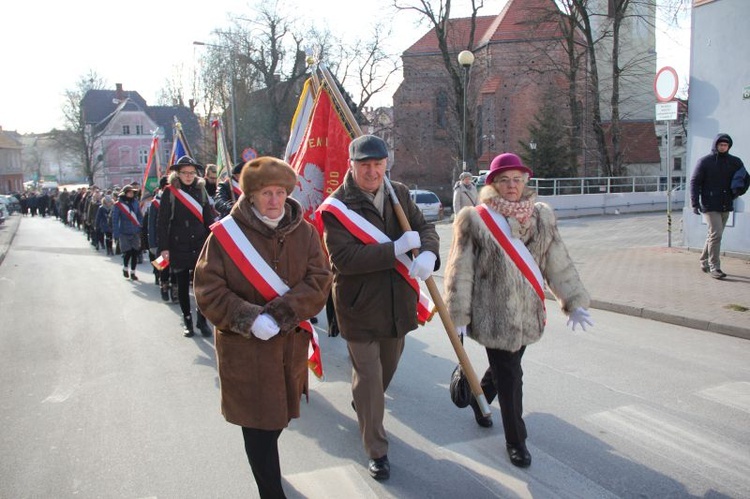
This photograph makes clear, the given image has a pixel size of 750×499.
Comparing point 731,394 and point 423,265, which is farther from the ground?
point 423,265

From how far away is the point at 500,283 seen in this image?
3.79 meters

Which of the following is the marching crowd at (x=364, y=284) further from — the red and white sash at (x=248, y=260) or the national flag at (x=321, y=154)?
the national flag at (x=321, y=154)

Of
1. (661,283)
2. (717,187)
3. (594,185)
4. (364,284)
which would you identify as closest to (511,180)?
(364,284)

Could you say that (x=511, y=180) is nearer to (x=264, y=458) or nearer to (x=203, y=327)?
(x=264, y=458)

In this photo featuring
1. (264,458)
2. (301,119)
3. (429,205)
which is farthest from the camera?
(429,205)

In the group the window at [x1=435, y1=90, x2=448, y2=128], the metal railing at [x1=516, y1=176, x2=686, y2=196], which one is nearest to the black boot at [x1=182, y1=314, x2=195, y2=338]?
the metal railing at [x1=516, y1=176, x2=686, y2=196]

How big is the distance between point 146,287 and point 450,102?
33.9 metres

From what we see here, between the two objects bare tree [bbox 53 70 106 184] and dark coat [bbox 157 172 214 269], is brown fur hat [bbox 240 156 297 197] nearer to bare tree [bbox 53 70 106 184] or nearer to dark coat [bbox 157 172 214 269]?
dark coat [bbox 157 172 214 269]

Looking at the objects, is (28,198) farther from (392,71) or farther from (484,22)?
(484,22)

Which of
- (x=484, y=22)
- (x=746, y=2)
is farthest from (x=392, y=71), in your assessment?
(x=746, y=2)

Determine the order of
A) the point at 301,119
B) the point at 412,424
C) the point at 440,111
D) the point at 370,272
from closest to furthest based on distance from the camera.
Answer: the point at 370,272, the point at 412,424, the point at 301,119, the point at 440,111

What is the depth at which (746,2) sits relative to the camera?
37.1 feet

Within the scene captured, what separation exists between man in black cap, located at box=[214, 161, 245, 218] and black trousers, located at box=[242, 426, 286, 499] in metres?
4.82

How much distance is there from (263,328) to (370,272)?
1.00 m
